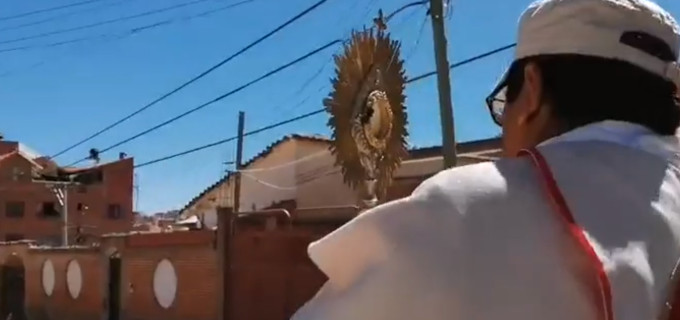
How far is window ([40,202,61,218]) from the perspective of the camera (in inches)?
1738

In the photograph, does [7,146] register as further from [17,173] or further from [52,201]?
[17,173]

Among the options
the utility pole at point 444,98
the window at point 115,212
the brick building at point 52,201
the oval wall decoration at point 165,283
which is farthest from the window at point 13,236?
the utility pole at point 444,98

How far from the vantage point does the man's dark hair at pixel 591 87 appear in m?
1.12

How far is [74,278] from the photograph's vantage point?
20641 mm

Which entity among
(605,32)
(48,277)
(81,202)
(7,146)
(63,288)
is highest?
(7,146)

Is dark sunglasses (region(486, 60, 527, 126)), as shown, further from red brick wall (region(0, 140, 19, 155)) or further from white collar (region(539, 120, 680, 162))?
red brick wall (region(0, 140, 19, 155))

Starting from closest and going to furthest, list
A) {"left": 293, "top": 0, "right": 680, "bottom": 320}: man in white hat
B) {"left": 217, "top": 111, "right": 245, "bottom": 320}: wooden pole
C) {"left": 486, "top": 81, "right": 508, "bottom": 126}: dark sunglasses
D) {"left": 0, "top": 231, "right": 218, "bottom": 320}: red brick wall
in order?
{"left": 293, "top": 0, "right": 680, "bottom": 320}: man in white hat → {"left": 486, "top": 81, "right": 508, "bottom": 126}: dark sunglasses → {"left": 217, "top": 111, "right": 245, "bottom": 320}: wooden pole → {"left": 0, "top": 231, "right": 218, "bottom": 320}: red brick wall

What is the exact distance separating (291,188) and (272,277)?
983 cm

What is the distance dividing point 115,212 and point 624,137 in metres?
45.3

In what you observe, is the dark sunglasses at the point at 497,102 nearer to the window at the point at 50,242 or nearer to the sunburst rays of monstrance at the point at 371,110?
the sunburst rays of monstrance at the point at 371,110

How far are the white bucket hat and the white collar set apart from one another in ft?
0.21

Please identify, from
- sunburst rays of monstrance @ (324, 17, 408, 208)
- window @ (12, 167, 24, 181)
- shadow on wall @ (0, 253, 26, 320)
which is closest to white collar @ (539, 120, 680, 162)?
sunburst rays of monstrance @ (324, 17, 408, 208)

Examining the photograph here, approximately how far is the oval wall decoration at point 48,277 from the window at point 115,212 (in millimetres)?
22418

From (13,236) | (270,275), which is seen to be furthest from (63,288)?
(13,236)
